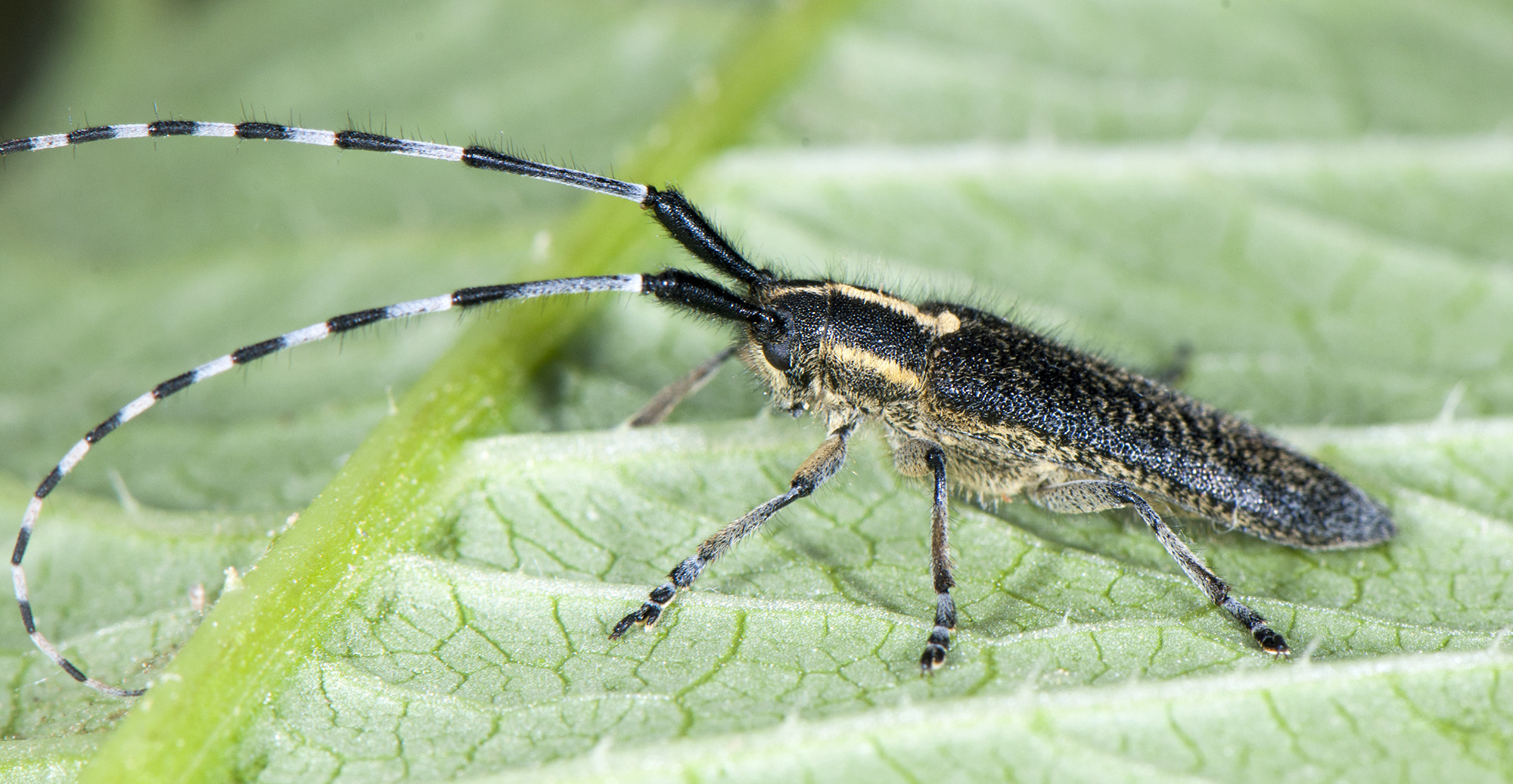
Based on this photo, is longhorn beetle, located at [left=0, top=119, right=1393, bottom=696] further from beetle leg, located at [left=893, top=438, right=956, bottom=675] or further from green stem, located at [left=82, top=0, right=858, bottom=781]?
green stem, located at [left=82, top=0, right=858, bottom=781]

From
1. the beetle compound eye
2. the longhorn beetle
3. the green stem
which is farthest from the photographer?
the beetle compound eye

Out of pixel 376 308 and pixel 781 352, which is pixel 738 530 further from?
pixel 376 308

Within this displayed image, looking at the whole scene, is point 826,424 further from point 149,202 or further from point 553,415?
point 149,202

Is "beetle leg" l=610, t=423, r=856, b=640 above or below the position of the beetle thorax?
below

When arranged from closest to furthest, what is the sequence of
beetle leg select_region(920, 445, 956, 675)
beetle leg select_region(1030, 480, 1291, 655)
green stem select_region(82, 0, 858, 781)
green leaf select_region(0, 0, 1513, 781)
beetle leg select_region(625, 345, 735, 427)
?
green stem select_region(82, 0, 858, 781)
green leaf select_region(0, 0, 1513, 781)
beetle leg select_region(920, 445, 956, 675)
beetle leg select_region(1030, 480, 1291, 655)
beetle leg select_region(625, 345, 735, 427)

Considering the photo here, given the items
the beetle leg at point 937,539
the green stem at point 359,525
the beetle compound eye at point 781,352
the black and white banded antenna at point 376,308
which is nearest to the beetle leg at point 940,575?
the beetle leg at point 937,539

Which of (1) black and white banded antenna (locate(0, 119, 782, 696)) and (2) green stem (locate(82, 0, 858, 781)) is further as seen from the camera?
(1) black and white banded antenna (locate(0, 119, 782, 696))

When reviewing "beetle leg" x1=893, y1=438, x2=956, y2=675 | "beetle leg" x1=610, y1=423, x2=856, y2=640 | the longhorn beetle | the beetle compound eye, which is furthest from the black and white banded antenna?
"beetle leg" x1=893, y1=438, x2=956, y2=675

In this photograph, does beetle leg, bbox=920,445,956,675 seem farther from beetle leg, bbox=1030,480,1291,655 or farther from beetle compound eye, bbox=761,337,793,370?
beetle compound eye, bbox=761,337,793,370

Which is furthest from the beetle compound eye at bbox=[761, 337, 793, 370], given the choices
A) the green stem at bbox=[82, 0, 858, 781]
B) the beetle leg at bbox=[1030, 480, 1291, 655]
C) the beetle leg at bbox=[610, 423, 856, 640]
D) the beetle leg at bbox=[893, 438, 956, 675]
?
the beetle leg at bbox=[1030, 480, 1291, 655]
